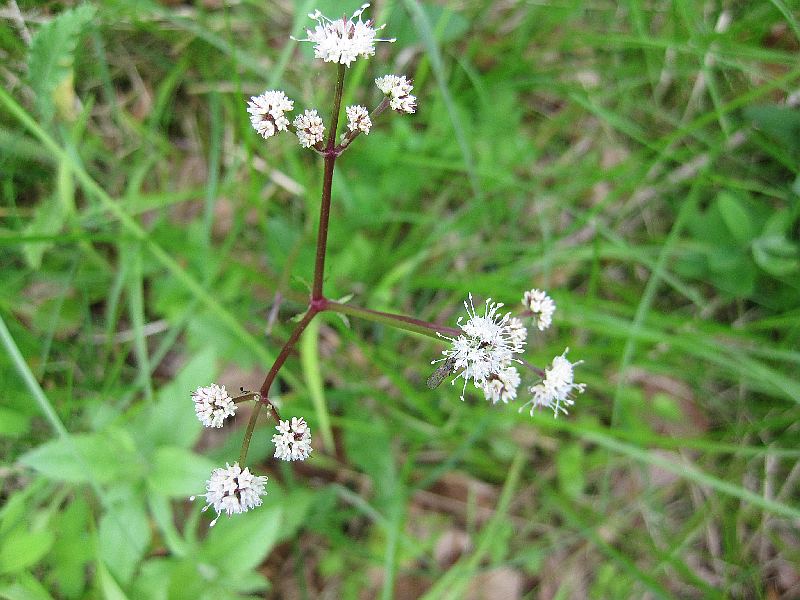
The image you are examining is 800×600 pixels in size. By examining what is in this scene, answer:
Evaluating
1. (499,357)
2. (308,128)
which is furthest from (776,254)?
(308,128)

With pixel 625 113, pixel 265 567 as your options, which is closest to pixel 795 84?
pixel 625 113

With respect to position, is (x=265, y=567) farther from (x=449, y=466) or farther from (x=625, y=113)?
(x=625, y=113)

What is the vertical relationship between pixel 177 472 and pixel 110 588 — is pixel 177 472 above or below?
above

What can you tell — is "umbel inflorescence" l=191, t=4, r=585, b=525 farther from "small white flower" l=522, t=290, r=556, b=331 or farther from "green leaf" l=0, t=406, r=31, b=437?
"green leaf" l=0, t=406, r=31, b=437

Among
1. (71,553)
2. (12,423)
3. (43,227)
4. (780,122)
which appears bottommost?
(71,553)

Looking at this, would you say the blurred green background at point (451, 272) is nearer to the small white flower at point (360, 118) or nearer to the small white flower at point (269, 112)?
the small white flower at point (269, 112)

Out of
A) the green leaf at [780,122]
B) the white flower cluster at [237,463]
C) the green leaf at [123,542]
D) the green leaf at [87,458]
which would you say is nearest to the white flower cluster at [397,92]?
the white flower cluster at [237,463]

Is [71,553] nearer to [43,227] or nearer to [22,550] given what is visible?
[22,550]
